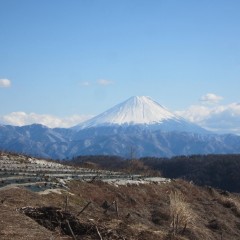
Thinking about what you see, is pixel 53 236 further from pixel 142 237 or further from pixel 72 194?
pixel 72 194

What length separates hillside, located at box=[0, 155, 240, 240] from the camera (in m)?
13.3

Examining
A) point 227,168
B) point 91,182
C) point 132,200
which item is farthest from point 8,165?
point 227,168

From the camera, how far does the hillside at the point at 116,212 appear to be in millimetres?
13312

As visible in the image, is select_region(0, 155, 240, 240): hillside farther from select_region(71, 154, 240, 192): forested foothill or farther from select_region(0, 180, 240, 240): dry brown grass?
select_region(71, 154, 240, 192): forested foothill

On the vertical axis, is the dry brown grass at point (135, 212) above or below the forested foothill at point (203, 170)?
below

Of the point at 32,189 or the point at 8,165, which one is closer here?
the point at 32,189

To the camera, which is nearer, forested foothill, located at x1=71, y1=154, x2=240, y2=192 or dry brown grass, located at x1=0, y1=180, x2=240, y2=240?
dry brown grass, located at x1=0, y1=180, x2=240, y2=240

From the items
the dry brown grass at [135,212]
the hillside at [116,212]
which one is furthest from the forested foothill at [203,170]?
the hillside at [116,212]

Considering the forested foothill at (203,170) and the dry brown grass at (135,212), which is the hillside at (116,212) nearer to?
the dry brown grass at (135,212)

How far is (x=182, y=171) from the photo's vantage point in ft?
502

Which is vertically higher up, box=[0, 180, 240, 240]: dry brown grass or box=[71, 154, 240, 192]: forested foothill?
box=[71, 154, 240, 192]: forested foothill

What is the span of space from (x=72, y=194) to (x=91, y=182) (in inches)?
239

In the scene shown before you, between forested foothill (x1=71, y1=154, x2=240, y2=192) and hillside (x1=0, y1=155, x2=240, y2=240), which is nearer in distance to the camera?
hillside (x1=0, y1=155, x2=240, y2=240)

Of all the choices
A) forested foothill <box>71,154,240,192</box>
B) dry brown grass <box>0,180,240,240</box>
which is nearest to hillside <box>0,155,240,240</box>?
dry brown grass <box>0,180,240,240</box>
